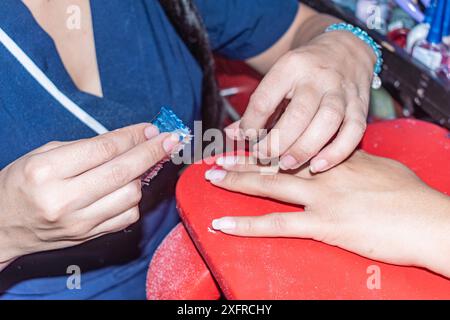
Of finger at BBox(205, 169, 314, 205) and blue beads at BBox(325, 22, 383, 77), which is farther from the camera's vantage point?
blue beads at BBox(325, 22, 383, 77)

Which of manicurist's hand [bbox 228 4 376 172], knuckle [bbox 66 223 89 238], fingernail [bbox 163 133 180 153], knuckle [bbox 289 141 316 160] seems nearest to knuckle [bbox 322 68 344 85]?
manicurist's hand [bbox 228 4 376 172]

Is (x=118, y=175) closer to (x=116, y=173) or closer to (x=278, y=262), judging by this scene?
(x=116, y=173)

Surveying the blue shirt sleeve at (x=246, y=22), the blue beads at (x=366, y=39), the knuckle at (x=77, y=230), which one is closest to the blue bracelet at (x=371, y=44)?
the blue beads at (x=366, y=39)

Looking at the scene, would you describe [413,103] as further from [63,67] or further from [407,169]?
[63,67]

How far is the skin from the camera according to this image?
0.51 m

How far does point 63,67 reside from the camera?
691mm

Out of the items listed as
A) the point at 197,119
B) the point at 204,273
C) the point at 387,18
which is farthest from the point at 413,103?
the point at 204,273

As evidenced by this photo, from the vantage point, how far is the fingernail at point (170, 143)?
1.86 ft

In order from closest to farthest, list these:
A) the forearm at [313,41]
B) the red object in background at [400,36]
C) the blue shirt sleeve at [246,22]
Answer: the forearm at [313,41]
the blue shirt sleeve at [246,22]
the red object in background at [400,36]

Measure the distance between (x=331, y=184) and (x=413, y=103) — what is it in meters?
0.41

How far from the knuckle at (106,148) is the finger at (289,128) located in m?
0.17

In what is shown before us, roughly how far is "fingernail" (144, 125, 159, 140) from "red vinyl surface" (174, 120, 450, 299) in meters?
0.08

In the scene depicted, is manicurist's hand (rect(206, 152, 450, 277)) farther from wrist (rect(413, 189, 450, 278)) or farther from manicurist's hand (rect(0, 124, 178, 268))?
manicurist's hand (rect(0, 124, 178, 268))

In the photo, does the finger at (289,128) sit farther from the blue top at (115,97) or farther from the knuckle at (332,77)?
the blue top at (115,97)
